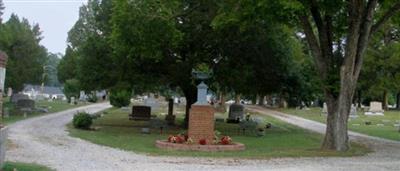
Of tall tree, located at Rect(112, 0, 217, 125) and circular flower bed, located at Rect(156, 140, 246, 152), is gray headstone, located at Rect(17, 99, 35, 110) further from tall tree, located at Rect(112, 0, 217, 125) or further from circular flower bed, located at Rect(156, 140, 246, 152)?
circular flower bed, located at Rect(156, 140, 246, 152)

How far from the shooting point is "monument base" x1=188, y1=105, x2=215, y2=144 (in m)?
21.5

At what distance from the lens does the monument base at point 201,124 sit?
2150 cm

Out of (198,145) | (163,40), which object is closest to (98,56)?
(163,40)

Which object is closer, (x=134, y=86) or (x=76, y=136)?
(x=76, y=136)

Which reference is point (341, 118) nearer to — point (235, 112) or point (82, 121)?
point (82, 121)

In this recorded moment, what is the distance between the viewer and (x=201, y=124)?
21.5 m

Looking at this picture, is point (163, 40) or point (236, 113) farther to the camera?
point (236, 113)

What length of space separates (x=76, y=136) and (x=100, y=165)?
10.3 m

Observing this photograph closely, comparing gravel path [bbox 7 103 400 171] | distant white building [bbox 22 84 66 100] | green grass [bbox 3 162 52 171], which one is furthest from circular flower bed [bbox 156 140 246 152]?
distant white building [bbox 22 84 66 100]

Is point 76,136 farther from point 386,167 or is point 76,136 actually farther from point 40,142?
point 386,167

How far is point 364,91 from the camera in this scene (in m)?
85.0

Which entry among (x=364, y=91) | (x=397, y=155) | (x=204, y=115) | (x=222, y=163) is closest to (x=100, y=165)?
(x=222, y=163)

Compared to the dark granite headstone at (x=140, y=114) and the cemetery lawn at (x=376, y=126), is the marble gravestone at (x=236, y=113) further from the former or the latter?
the cemetery lawn at (x=376, y=126)

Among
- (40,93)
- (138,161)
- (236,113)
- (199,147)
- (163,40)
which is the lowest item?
(138,161)
